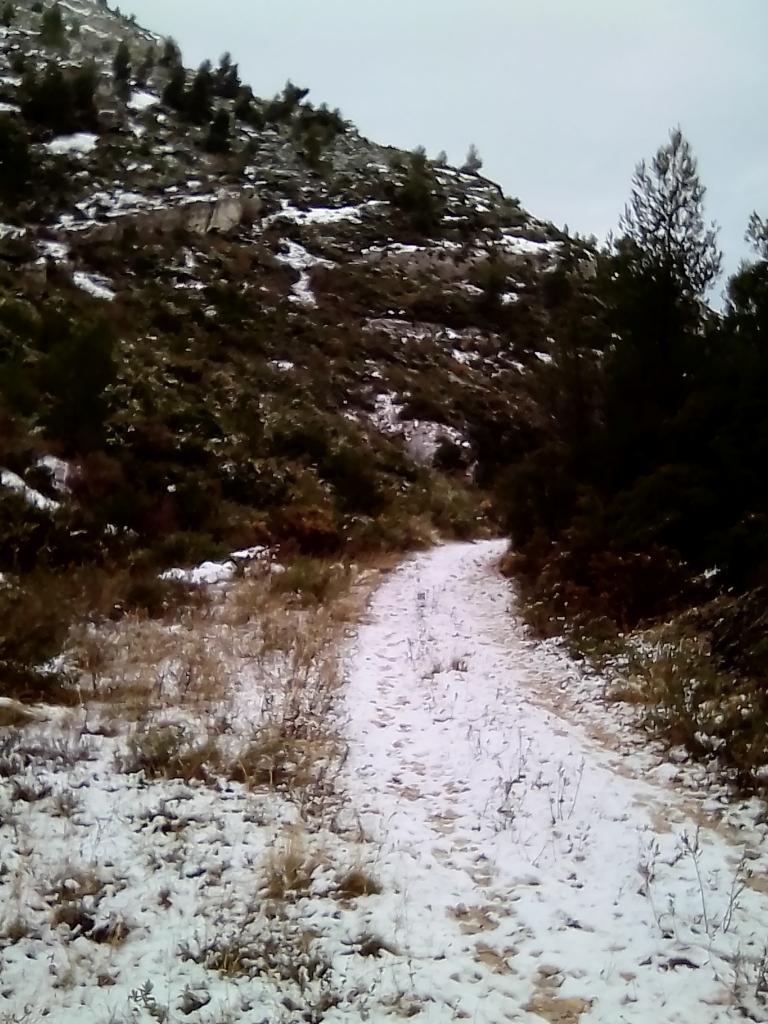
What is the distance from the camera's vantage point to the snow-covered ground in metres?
3.27

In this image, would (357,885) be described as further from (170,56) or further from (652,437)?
(170,56)

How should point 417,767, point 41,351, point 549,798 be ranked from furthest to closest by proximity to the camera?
point 41,351 → point 417,767 → point 549,798

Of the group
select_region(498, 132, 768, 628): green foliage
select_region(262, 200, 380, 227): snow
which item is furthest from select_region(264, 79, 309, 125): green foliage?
select_region(498, 132, 768, 628): green foliage

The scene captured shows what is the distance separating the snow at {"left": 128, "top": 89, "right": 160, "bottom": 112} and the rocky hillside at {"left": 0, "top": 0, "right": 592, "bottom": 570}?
0.21 m

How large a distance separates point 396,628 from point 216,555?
317 centimetres

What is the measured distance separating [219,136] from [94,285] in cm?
1928

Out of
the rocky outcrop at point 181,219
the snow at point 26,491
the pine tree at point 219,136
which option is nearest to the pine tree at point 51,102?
the pine tree at point 219,136

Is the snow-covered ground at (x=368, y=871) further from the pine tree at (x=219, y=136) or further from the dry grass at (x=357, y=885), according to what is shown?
the pine tree at (x=219, y=136)

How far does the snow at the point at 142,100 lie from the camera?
37094 mm

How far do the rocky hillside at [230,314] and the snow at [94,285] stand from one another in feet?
0.51

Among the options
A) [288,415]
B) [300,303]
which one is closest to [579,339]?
[288,415]

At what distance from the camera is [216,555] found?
36.1ft

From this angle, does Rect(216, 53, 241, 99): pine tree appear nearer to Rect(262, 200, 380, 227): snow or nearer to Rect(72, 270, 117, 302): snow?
Rect(262, 200, 380, 227): snow

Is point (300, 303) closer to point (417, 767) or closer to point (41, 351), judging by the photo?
point (41, 351)
